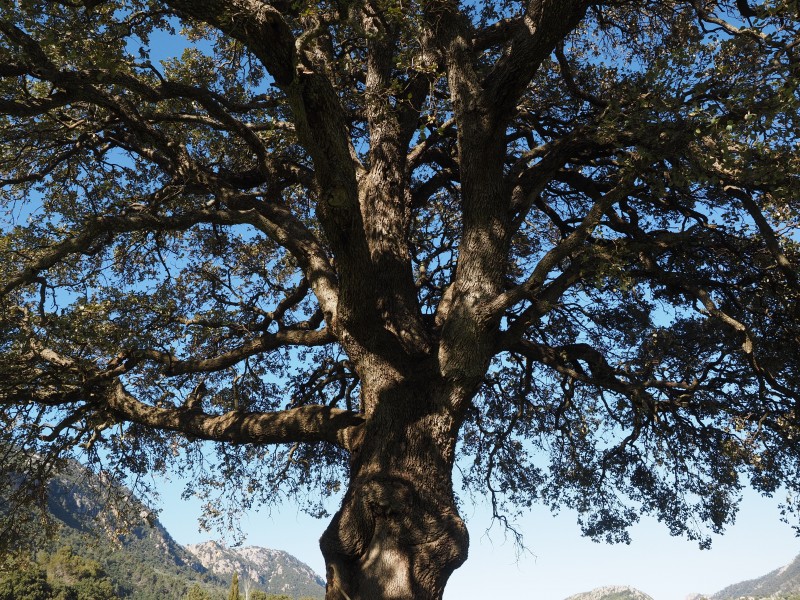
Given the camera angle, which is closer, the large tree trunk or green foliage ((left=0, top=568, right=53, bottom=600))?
the large tree trunk

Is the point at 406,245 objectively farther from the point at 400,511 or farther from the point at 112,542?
the point at 112,542

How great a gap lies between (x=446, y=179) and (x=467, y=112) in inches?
129

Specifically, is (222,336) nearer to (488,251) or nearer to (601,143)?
(488,251)

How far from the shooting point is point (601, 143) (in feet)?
23.5

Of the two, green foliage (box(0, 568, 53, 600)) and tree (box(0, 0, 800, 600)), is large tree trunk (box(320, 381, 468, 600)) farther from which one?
green foliage (box(0, 568, 53, 600))

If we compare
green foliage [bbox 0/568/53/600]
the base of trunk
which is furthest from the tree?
green foliage [bbox 0/568/53/600]

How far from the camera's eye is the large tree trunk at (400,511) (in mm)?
5867

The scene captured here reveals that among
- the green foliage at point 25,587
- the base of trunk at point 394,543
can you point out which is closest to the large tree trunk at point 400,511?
the base of trunk at point 394,543

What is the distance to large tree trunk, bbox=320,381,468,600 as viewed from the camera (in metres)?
5.87

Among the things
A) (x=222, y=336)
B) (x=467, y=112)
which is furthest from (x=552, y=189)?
(x=222, y=336)

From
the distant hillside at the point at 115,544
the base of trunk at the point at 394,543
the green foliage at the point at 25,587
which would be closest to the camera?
the base of trunk at the point at 394,543

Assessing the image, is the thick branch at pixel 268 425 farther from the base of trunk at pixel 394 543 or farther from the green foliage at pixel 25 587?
the green foliage at pixel 25 587

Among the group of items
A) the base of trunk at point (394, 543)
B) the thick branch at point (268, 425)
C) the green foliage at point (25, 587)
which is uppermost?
the green foliage at point (25, 587)

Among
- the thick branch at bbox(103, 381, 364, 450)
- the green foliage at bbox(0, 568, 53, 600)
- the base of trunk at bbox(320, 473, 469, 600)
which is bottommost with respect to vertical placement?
the base of trunk at bbox(320, 473, 469, 600)
